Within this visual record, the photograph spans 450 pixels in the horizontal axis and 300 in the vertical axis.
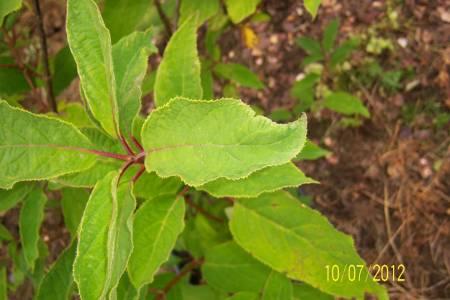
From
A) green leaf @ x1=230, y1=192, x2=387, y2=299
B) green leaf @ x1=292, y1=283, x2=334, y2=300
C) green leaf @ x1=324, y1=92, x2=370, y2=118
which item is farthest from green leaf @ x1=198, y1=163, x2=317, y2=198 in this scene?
green leaf @ x1=324, y1=92, x2=370, y2=118

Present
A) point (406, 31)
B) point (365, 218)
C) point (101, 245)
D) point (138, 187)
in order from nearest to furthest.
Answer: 1. point (101, 245)
2. point (138, 187)
3. point (365, 218)
4. point (406, 31)

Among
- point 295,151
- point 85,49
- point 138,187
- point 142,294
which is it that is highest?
point 85,49

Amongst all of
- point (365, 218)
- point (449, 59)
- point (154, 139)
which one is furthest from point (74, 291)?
point (449, 59)

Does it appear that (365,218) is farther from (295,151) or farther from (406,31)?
(295,151)

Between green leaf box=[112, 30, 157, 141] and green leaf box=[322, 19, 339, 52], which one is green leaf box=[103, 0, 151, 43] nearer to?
green leaf box=[112, 30, 157, 141]

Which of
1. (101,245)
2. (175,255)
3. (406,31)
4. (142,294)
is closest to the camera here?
(101,245)

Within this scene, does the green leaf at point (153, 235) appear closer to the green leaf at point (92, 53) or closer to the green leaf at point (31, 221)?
the green leaf at point (92, 53)
